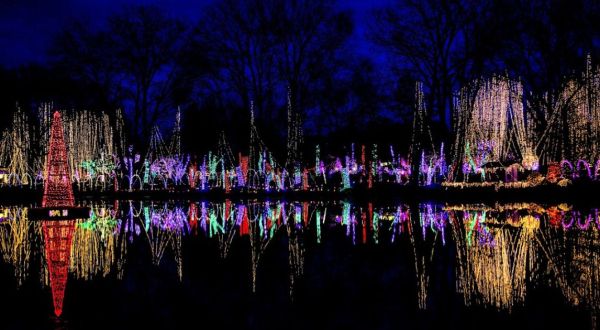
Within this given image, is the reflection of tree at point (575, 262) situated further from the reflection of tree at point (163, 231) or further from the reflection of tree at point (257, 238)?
the reflection of tree at point (163, 231)

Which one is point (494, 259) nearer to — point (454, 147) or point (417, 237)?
point (417, 237)

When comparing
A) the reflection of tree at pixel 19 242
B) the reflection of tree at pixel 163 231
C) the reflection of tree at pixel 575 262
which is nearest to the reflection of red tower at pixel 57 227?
the reflection of tree at pixel 19 242

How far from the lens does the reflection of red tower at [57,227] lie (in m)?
8.28

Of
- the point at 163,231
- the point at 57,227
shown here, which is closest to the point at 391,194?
the point at 163,231

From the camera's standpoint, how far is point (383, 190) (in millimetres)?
26938

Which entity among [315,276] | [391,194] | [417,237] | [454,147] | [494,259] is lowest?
[315,276]

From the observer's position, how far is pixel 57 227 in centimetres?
1555

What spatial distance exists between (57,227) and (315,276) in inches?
368

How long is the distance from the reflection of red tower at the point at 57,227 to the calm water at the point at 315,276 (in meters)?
0.12

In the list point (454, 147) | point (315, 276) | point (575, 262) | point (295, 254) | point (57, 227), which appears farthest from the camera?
point (454, 147)

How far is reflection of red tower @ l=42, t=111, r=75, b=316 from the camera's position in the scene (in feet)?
27.2

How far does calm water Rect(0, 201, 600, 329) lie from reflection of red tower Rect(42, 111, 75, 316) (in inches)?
4.7

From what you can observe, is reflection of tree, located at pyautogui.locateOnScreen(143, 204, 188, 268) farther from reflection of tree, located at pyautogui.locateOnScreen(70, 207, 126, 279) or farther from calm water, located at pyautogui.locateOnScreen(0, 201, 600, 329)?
reflection of tree, located at pyautogui.locateOnScreen(70, 207, 126, 279)

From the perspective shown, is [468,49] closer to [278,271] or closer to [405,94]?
[405,94]
